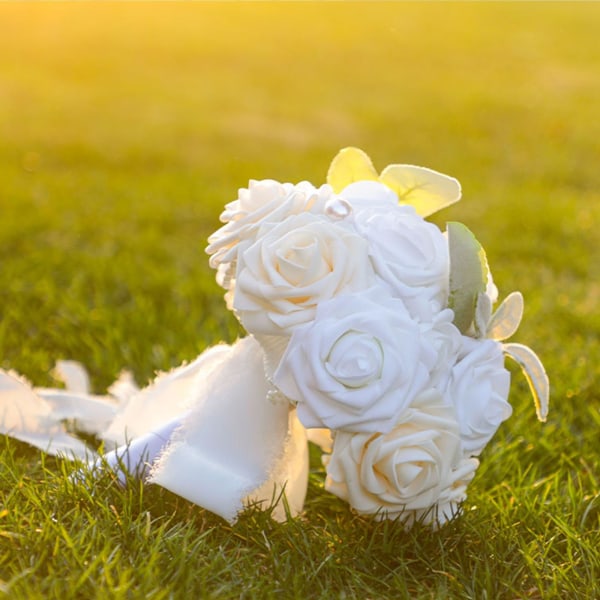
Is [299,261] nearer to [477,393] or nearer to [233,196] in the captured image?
[477,393]

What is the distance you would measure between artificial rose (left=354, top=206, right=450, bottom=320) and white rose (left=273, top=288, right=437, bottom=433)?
7 cm

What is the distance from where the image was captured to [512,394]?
2799mm

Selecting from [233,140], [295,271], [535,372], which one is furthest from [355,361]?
[233,140]

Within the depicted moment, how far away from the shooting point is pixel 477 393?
1688 mm

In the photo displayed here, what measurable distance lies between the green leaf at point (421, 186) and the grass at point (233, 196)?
2.17 ft

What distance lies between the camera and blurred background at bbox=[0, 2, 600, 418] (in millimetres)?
3420

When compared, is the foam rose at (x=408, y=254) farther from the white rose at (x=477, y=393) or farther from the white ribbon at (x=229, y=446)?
the white ribbon at (x=229, y=446)

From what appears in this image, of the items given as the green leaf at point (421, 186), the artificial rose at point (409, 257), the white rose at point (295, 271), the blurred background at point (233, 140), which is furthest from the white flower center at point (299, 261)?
the blurred background at point (233, 140)

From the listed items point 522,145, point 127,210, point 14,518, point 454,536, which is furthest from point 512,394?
point 522,145

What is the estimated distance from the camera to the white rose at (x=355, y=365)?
1.50 m

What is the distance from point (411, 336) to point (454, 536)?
54cm

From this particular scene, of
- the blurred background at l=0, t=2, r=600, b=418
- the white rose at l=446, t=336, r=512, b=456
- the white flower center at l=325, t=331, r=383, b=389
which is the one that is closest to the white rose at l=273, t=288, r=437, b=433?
the white flower center at l=325, t=331, r=383, b=389

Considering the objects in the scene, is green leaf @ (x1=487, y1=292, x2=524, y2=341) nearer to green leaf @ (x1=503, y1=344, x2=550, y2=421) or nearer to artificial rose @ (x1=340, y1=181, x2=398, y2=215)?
green leaf @ (x1=503, y1=344, x2=550, y2=421)

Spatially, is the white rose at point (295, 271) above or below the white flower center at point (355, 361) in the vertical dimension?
above
